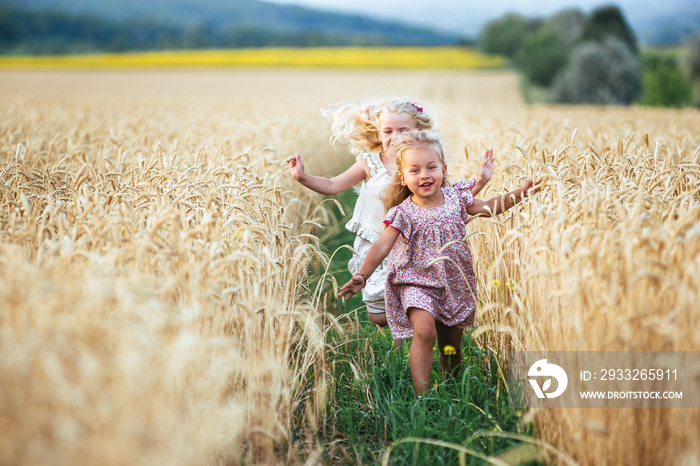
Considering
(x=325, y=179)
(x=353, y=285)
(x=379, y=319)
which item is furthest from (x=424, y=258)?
(x=325, y=179)

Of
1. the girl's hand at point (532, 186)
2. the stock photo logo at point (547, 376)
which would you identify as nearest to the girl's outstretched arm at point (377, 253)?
the girl's hand at point (532, 186)

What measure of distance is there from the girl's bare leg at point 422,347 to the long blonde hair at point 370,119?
5.07 feet

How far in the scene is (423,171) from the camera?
327cm

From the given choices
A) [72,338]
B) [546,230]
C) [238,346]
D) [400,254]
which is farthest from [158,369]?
[546,230]

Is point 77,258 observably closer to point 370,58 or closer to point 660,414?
point 660,414

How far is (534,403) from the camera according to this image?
9.11ft

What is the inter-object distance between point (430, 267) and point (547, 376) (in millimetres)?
899

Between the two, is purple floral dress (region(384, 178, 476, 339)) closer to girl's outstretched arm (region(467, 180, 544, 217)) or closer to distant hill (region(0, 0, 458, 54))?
girl's outstretched arm (region(467, 180, 544, 217))

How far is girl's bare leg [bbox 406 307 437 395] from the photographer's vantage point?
316 cm

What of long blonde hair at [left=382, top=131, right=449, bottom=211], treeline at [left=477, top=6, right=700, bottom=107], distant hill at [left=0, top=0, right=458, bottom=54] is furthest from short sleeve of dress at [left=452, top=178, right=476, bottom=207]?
distant hill at [left=0, top=0, right=458, bottom=54]

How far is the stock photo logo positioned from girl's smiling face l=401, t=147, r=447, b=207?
1087 mm

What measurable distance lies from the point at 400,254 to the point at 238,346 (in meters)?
1.06

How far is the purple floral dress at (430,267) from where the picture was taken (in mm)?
3256

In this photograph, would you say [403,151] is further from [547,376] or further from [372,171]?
[547,376]
